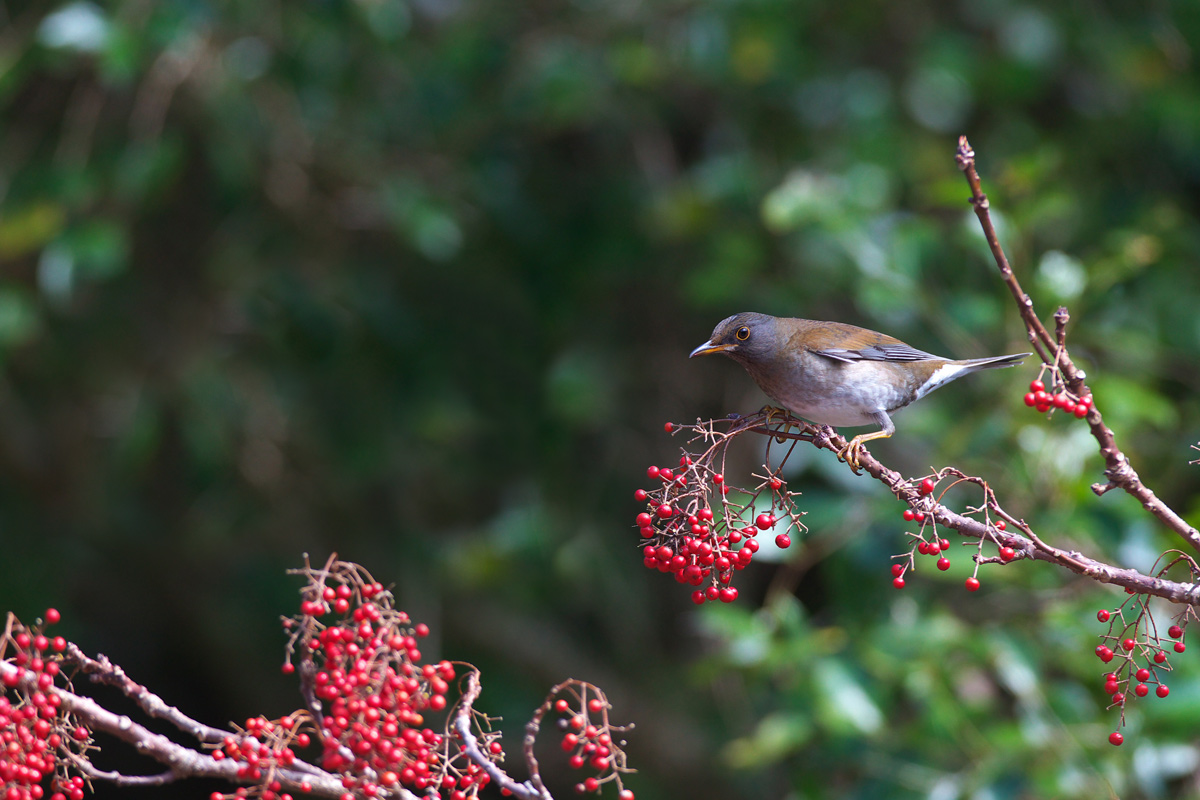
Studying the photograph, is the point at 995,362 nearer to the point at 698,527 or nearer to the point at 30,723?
the point at 698,527

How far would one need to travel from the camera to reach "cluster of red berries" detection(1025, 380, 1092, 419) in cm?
128

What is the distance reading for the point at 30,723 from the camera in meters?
1.32

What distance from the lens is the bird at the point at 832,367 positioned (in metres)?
2.33

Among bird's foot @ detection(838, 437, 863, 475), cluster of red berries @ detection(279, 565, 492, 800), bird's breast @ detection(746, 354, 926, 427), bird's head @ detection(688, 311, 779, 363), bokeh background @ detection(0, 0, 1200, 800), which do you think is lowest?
cluster of red berries @ detection(279, 565, 492, 800)

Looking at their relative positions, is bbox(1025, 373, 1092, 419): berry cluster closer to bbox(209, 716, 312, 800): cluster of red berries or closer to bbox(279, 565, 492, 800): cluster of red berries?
bbox(279, 565, 492, 800): cluster of red berries

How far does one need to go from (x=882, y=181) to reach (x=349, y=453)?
2510 mm

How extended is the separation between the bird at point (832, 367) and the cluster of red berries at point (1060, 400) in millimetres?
862

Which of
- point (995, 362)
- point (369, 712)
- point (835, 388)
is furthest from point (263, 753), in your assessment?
point (995, 362)

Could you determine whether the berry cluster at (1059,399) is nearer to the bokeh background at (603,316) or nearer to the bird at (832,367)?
the bird at (832,367)

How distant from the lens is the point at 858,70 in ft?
15.1

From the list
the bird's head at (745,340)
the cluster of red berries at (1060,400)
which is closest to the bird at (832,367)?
the bird's head at (745,340)

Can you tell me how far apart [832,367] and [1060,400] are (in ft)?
3.43

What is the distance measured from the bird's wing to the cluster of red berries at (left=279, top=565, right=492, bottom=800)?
4.18 feet

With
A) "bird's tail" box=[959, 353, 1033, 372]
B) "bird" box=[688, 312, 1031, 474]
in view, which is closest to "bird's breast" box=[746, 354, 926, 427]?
"bird" box=[688, 312, 1031, 474]
